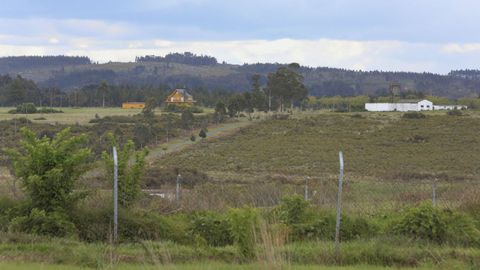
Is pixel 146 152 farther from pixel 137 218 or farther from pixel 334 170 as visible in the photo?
pixel 334 170

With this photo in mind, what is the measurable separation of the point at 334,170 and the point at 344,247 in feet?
118

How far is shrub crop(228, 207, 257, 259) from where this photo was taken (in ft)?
27.9

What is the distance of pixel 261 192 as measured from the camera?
669 inches

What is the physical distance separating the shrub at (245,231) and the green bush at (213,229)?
180 centimetres

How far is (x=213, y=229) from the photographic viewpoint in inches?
423

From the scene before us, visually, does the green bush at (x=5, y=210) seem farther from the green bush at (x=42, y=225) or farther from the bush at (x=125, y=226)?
the bush at (x=125, y=226)

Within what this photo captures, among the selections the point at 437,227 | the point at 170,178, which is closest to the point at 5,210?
the point at 437,227

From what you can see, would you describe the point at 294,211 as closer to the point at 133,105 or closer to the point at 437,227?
the point at 437,227

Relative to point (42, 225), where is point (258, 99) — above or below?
above

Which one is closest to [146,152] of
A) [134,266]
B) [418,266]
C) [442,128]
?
[134,266]

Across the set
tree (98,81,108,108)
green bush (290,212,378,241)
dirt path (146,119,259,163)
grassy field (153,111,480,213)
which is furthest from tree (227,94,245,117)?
green bush (290,212,378,241)

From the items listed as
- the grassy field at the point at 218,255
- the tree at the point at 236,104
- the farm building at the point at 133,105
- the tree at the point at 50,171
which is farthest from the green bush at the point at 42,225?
the farm building at the point at 133,105

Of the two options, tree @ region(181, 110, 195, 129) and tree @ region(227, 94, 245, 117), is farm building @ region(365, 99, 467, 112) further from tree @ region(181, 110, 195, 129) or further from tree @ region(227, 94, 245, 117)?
tree @ region(181, 110, 195, 129)

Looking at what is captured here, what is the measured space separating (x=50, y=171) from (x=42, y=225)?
2.90 ft
